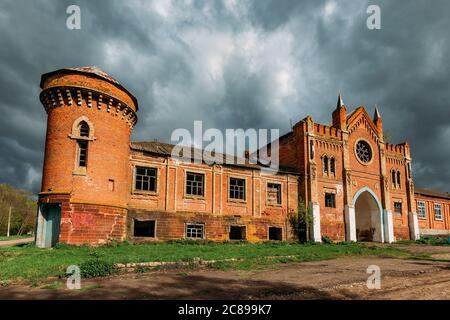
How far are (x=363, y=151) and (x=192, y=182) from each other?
16.7m

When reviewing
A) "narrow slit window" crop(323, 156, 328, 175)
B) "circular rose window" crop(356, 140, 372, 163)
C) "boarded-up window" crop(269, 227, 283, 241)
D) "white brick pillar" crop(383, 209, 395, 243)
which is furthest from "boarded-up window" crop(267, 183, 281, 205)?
"white brick pillar" crop(383, 209, 395, 243)

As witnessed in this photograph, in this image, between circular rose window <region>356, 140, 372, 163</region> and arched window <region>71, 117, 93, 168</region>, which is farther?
circular rose window <region>356, 140, 372, 163</region>

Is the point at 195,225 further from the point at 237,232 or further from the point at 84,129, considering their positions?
the point at 84,129

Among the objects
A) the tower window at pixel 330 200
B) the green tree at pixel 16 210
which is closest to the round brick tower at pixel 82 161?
the tower window at pixel 330 200

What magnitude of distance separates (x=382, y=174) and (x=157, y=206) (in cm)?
2065

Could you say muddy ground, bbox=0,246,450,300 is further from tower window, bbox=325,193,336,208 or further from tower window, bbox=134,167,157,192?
tower window, bbox=325,193,336,208

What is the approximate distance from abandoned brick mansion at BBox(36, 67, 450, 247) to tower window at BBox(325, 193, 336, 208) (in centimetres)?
11

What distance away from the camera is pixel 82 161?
16516 millimetres

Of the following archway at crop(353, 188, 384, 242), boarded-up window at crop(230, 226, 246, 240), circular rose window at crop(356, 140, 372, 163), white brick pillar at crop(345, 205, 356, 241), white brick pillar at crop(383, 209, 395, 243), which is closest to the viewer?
boarded-up window at crop(230, 226, 246, 240)

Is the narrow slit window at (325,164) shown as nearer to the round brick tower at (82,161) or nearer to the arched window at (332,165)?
the arched window at (332,165)

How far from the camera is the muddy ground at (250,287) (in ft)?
24.7

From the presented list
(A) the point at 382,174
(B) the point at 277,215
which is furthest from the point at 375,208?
(B) the point at 277,215

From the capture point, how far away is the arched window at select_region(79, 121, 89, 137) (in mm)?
16620

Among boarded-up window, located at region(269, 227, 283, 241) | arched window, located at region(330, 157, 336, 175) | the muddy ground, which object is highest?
arched window, located at region(330, 157, 336, 175)
